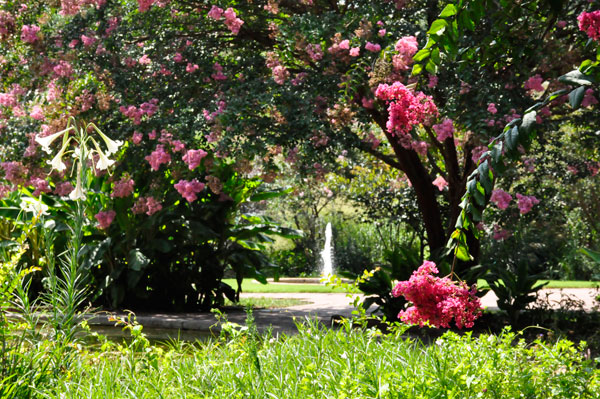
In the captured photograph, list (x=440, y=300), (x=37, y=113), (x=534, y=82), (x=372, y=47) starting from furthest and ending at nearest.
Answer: (x=37, y=113), (x=372, y=47), (x=534, y=82), (x=440, y=300)

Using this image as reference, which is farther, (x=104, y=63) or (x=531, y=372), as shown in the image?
(x=104, y=63)

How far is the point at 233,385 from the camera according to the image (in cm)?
319

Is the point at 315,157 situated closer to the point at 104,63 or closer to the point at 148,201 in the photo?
the point at 148,201

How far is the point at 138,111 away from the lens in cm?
817

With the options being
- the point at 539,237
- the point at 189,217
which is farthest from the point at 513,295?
the point at 539,237

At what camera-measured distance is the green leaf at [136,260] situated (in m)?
9.41

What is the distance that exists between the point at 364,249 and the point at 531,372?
1742 centimetres

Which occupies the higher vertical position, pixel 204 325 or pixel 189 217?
pixel 189 217

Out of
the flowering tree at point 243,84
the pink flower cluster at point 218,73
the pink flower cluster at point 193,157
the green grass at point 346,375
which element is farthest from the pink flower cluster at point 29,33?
the green grass at point 346,375

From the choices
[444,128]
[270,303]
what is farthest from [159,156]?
[270,303]

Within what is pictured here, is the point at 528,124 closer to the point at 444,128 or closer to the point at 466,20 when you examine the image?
the point at 466,20

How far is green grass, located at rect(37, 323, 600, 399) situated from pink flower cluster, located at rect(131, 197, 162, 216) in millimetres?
4967

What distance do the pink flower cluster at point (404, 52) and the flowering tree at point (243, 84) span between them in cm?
2

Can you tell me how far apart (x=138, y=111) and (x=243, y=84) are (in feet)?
4.47
